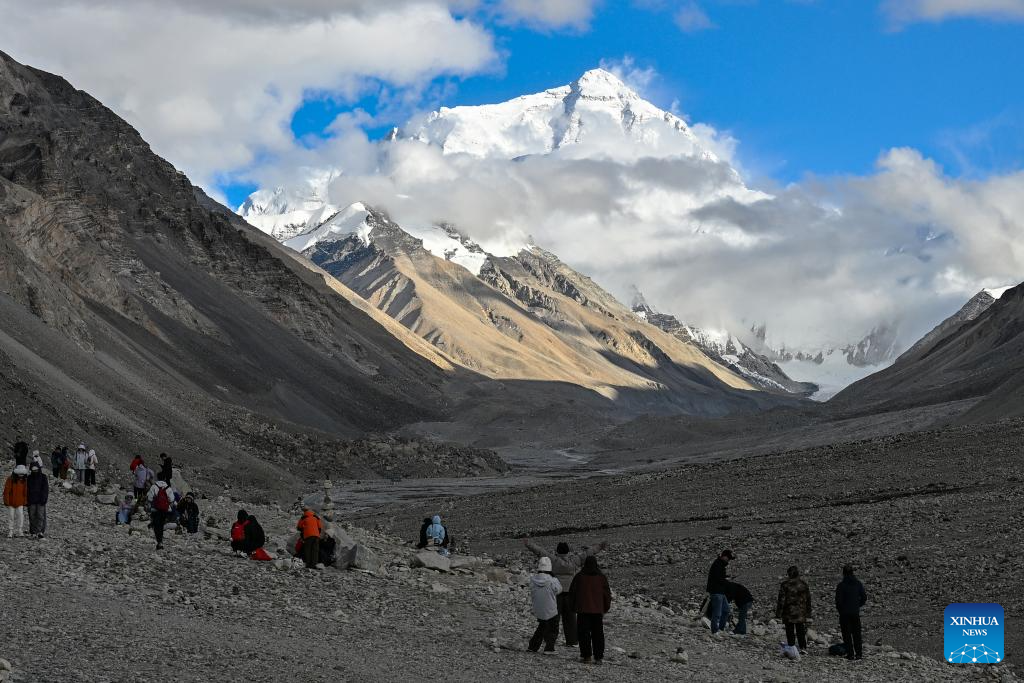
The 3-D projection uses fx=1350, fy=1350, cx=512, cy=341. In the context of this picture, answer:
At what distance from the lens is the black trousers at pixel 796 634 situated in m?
21.5

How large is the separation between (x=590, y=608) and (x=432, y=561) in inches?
325

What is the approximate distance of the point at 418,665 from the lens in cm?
1730

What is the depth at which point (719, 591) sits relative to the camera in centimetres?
2288

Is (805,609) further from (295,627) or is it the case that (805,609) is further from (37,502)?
(37,502)

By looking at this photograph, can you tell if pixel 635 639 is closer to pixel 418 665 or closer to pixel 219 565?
pixel 418 665

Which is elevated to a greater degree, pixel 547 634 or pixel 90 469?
pixel 90 469

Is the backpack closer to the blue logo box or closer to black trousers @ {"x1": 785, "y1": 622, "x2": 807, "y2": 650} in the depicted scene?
black trousers @ {"x1": 785, "y1": 622, "x2": 807, "y2": 650}

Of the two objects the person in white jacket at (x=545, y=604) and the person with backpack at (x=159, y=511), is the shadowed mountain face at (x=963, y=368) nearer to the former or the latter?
the person with backpack at (x=159, y=511)

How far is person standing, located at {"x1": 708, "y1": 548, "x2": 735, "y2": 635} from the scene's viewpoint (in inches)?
891

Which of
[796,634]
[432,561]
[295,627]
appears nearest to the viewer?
[295,627]

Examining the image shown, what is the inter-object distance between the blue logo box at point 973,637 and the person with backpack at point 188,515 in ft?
48.2

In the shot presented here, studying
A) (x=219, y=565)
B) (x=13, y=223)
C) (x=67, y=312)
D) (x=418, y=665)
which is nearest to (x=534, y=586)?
(x=418, y=665)

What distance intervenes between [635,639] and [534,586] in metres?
3.75

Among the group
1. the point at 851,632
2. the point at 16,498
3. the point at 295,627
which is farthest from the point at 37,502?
the point at 851,632
